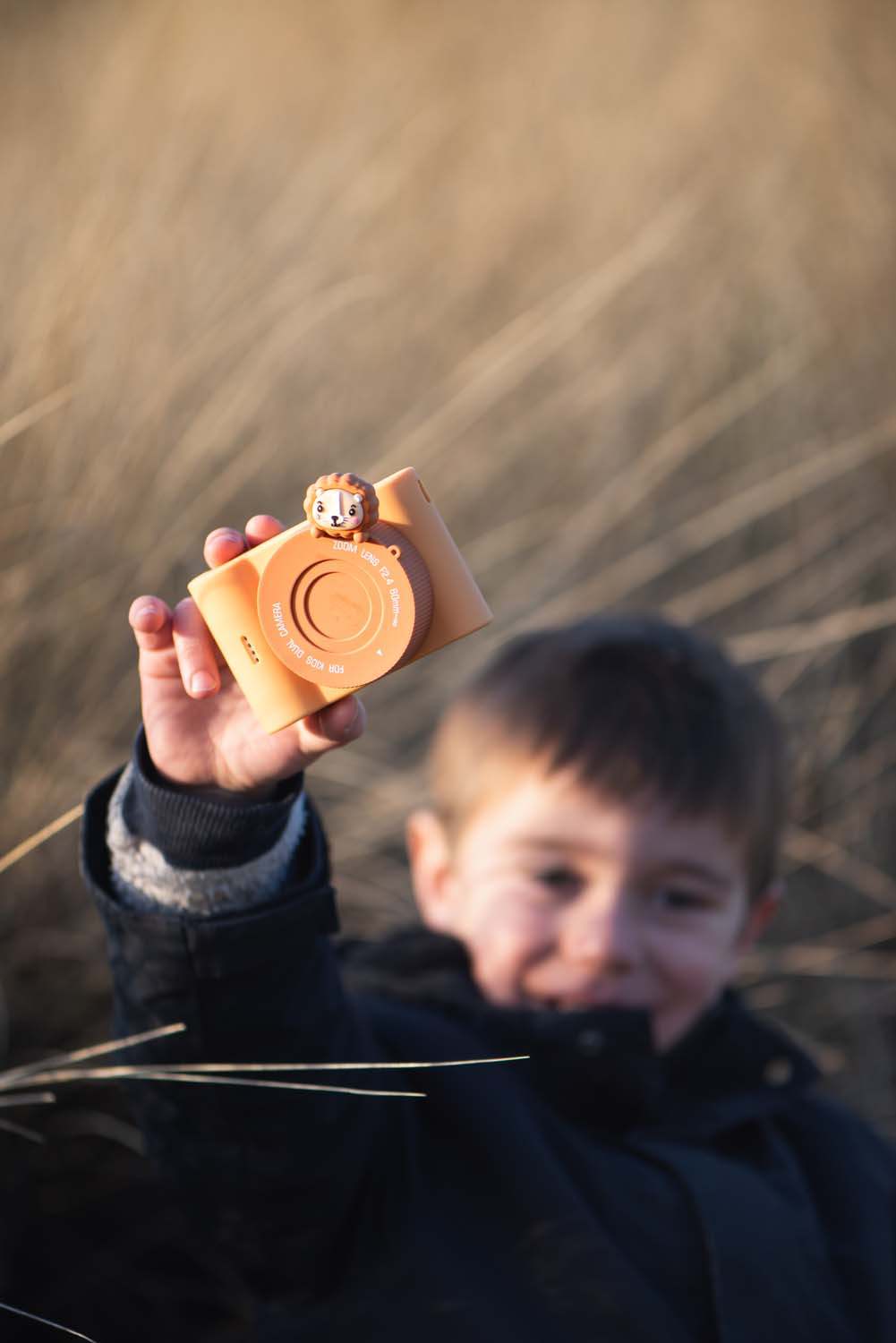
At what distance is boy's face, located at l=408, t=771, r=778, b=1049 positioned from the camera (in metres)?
1.52

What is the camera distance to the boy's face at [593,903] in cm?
152

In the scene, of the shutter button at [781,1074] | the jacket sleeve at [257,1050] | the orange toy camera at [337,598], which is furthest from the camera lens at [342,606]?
the shutter button at [781,1074]

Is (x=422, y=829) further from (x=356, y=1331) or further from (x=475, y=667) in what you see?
(x=356, y=1331)

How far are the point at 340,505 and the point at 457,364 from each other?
1.58m

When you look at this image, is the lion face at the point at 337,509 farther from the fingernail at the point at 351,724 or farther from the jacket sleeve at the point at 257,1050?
the jacket sleeve at the point at 257,1050

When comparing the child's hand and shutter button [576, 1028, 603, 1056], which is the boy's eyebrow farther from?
the child's hand

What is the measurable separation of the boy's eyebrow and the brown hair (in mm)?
66

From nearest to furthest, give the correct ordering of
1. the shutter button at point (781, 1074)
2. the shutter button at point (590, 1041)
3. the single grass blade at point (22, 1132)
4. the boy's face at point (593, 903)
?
the single grass blade at point (22, 1132) → the shutter button at point (590, 1041) → the boy's face at point (593, 903) → the shutter button at point (781, 1074)

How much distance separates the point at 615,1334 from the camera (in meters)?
1.20

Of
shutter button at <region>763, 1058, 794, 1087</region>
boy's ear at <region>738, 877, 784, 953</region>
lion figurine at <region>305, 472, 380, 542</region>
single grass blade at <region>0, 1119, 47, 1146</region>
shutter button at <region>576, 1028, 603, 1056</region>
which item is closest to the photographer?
lion figurine at <region>305, 472, 380, 542</region>

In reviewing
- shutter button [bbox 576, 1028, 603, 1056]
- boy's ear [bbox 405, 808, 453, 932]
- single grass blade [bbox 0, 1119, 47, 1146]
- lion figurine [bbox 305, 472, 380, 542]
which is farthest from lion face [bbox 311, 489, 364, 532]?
boy's ear [bbox 405, 808, 453, 932]

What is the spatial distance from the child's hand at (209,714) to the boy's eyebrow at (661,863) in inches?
25.3

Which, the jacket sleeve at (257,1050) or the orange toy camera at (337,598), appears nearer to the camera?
the orange toy camera at (337,598)

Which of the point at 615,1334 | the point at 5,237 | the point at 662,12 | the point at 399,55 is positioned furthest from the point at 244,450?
the point at 662,12
